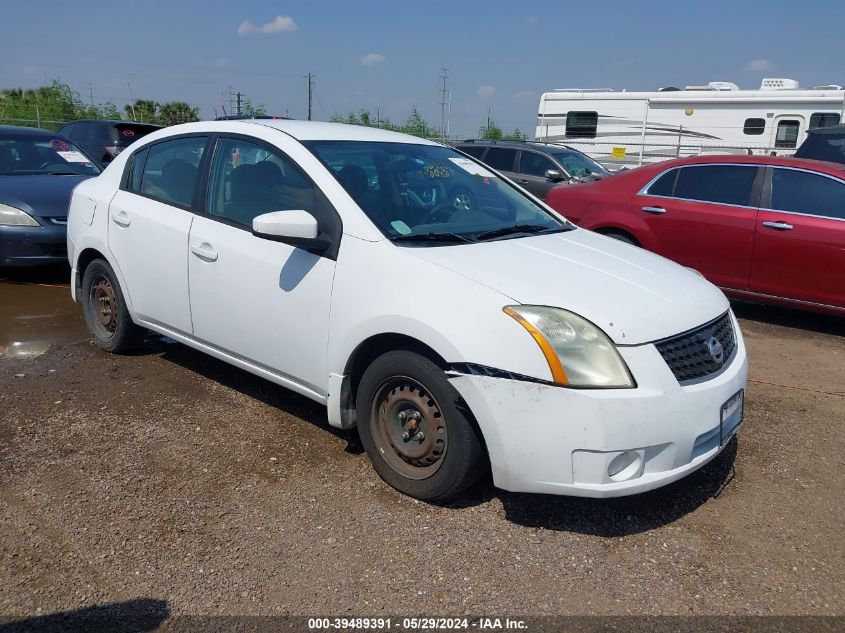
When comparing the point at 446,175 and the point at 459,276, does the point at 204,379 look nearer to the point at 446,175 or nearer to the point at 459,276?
the point at 446,175

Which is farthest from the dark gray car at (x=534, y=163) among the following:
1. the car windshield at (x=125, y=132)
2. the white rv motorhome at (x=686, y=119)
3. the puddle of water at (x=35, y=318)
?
the puddle of water at (x=35, y=318)

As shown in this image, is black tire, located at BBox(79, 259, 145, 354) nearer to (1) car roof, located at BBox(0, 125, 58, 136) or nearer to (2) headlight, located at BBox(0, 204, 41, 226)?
(2) headlight, located at BBox(0, 204, 41, 226)

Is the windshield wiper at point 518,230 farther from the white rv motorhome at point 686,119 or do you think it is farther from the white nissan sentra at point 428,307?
the white rv motorhome at point 686,119

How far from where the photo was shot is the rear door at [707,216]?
659cm

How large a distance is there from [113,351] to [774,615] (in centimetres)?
435

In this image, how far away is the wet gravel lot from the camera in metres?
2.72

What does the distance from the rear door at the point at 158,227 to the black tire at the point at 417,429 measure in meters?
1.51

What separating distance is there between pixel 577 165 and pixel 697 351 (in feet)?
30.7

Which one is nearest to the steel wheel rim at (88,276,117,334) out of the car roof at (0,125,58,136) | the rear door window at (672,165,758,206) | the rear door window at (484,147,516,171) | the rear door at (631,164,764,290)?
the car roof at (0,125,58,136)

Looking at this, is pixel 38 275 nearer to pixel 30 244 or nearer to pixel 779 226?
pixel 30 244

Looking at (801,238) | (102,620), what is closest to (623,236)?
(801,238)

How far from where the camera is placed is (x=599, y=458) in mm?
2867

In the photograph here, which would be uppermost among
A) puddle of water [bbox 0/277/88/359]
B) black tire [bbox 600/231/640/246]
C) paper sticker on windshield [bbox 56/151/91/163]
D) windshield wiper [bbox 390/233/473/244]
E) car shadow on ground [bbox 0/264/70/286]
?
paper sticker on windshield [bbox 56/151/91/163]

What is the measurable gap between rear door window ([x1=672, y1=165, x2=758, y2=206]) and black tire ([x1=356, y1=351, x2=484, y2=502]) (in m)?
4.70
